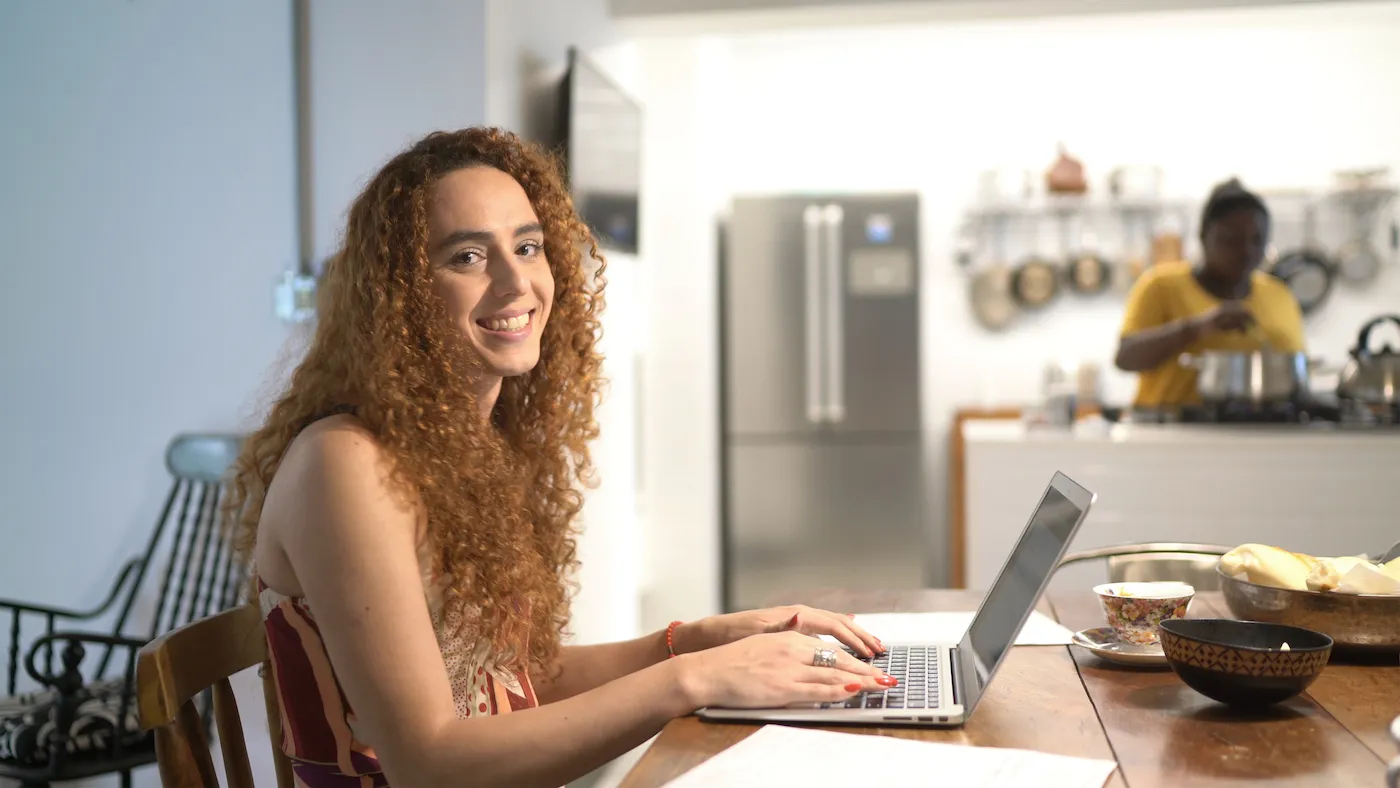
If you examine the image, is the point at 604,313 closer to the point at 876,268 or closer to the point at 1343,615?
the point at 876,268

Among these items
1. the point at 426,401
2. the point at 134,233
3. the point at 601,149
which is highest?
the point at 601,149

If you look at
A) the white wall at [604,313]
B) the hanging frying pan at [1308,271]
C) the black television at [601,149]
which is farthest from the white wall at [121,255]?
the hanging frying pan at [1308,271]

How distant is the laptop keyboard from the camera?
1126 mm

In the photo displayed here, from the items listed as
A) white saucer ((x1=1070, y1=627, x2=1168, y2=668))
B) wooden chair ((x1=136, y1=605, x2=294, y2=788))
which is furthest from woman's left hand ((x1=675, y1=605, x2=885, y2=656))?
wooden chair ((x1=136, y1=605, x2=294, y2=788))

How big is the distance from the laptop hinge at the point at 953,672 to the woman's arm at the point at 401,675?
0.84ft

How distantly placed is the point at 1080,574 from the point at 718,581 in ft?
7.72

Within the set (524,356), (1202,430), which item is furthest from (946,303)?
(524,356)

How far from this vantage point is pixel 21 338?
9.83 feet

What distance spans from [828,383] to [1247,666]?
425 cm

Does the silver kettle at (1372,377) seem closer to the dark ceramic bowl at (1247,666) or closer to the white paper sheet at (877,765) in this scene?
the dark ceramic bowl at (1247,666)

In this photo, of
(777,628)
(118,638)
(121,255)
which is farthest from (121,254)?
(777,628)

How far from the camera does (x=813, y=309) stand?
532 centimetres

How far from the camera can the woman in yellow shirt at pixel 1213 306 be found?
3695 millimetres

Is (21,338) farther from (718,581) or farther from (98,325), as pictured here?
(718,581)
